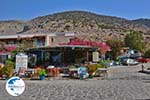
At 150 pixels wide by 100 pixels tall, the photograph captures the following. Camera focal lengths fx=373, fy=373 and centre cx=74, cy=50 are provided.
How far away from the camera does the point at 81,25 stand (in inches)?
4648

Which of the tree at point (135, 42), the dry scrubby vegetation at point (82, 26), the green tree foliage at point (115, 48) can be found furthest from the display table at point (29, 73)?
the tree at point (135, 42)

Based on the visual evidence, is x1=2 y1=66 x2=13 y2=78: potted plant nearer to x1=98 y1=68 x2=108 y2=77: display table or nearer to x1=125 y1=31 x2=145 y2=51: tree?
x1=98 y1=68 x2=108 y2=77: display table

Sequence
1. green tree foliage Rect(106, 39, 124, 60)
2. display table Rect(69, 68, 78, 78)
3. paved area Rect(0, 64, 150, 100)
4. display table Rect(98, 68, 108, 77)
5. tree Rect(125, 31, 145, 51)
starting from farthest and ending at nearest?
tree Rect(125, 31, 145, 51), green tree foliage Rect(106, 39, 124, 60), display table Rect(98, 68, 108, 77), display table Rect(69, 68, 78, 78), paved area Rect(0, 64, 150, 100)

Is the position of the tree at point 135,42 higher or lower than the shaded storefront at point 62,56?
higher

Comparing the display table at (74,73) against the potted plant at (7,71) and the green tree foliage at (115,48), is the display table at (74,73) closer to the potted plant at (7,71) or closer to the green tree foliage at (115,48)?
the potted plant at (7,71)

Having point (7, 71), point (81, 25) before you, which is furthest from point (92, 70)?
point (81, 25)

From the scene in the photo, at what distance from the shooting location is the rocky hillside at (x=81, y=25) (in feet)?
366

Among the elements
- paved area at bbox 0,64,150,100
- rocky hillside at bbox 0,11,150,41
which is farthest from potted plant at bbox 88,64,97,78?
rocky hillside at bbox 0,11,150,41

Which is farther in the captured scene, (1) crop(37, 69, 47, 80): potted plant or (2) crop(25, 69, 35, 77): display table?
(2) crop(25, 69, 35, 77): display table

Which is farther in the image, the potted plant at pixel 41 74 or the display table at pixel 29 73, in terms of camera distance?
the display table at pixel 29 73

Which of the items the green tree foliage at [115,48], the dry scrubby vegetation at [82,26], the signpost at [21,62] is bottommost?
the signpost at [21,62]

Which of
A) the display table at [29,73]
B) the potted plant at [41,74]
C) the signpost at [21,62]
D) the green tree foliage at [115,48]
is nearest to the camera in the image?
the potted plant at [41,74]

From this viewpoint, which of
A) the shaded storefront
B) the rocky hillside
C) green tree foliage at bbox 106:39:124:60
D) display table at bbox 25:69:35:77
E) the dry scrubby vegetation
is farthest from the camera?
the rocky hillside

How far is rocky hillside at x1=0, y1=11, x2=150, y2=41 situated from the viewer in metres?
111
